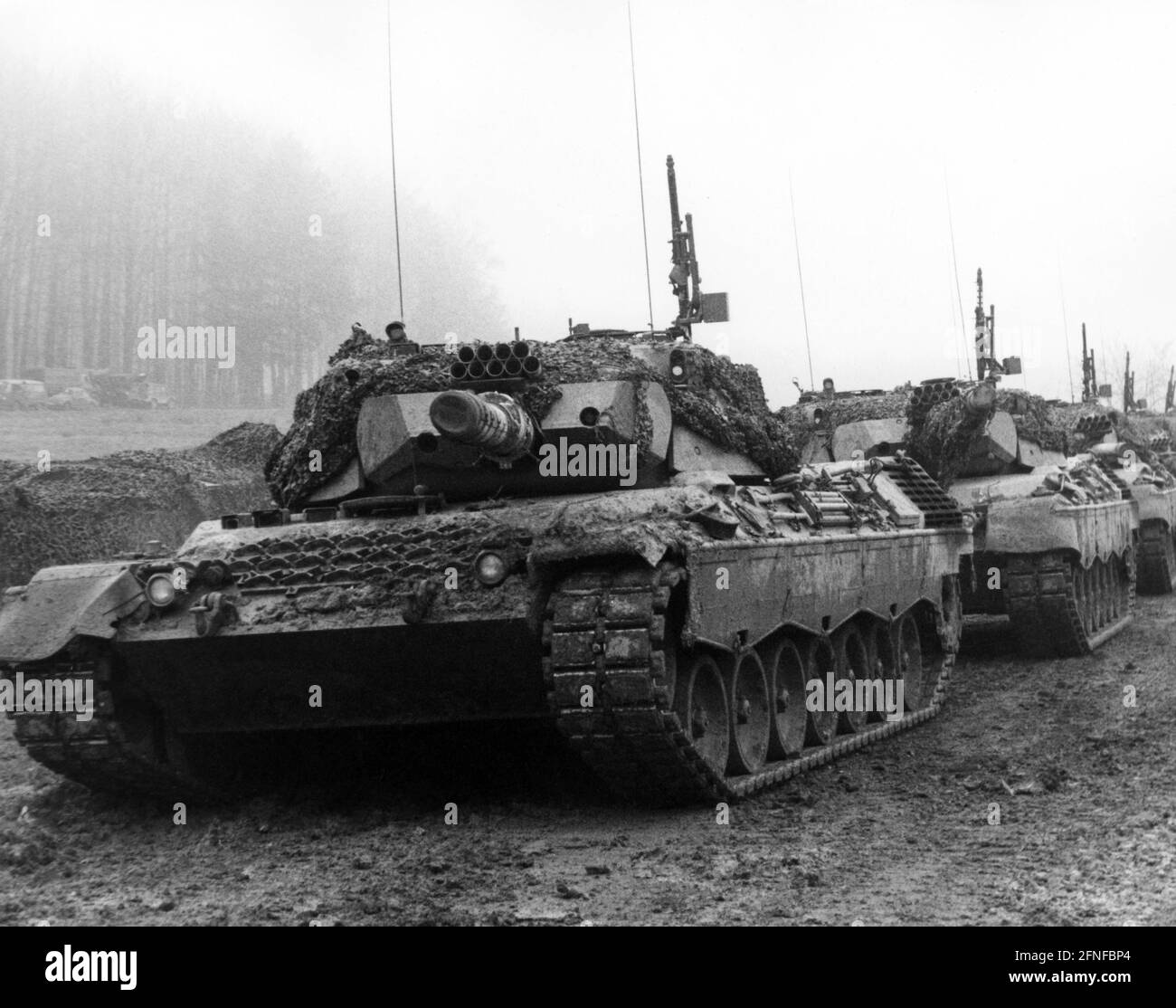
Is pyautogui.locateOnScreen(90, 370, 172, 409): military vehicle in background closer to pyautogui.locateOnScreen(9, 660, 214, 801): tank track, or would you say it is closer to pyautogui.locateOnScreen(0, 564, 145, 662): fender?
pyautogui.locateOnScreen(0, 564, 145, 662): fender

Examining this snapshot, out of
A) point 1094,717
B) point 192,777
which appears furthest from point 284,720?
point 1094,717

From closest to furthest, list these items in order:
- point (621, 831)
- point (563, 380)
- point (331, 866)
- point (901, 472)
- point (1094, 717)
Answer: point (331, 866), point (621, 831), point (563, 380), point (1094, 717), point (901, 472)

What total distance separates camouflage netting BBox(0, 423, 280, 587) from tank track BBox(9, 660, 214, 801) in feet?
29.0

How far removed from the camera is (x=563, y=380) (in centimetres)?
1048

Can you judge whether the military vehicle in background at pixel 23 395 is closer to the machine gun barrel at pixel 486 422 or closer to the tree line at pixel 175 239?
the tree line at pixel 175 239

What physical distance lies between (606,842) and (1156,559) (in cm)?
1616

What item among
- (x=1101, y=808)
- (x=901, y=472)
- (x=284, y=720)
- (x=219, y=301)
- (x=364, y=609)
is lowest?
(x=1101, y=808)

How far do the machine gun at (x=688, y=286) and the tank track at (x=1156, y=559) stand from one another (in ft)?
36.7

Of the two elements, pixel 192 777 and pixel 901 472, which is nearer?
pixel 192 777

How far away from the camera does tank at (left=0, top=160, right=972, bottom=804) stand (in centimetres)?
849

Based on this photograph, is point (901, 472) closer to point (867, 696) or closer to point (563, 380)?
point (867, 696)

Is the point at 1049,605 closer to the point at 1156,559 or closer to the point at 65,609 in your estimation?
the point at 1156,559

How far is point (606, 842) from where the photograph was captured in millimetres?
8352

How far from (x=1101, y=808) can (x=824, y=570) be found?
290cm
